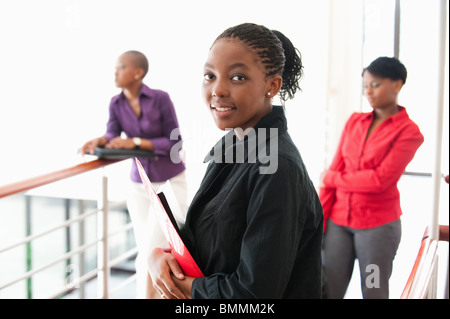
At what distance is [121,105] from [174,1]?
1.83 m

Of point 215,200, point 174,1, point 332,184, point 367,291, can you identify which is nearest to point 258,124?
point 215,200

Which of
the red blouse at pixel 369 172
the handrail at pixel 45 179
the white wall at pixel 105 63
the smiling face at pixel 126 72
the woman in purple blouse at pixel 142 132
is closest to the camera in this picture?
the handrail at pixel 45 179

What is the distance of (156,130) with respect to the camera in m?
2.36

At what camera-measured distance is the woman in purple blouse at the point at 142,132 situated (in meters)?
2.26

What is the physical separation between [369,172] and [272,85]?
3.34 ft

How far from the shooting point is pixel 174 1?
3986 mm

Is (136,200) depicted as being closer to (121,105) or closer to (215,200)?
(121,105)

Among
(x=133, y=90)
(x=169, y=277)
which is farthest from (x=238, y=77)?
(x=133, y=90)

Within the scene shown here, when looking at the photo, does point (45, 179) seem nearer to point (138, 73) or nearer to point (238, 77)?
point (138, 73)

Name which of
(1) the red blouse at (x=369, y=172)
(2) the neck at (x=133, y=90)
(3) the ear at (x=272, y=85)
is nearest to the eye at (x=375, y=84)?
(1) the red blouse at (x=369, y=172)

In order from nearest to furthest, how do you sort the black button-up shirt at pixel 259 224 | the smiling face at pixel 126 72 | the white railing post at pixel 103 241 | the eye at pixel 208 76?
the black button-up shirt at pixel 259 224 < the eye at pixel 208 76 < the white railing post at pixel 103 241 < the smiling face at pixel 126 72

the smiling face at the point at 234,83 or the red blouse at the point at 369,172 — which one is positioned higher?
the smiling face at the point at 234,83

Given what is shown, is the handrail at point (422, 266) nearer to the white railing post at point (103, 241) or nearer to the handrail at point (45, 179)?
the handrail at point (45, 179)

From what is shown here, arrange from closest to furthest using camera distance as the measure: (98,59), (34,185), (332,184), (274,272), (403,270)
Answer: (274,272) < (34,185) < (332,184) < (403,270) < (98,59)
